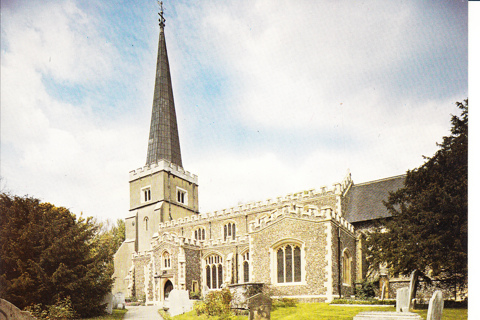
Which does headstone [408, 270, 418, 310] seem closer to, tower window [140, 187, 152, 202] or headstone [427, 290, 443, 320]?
headstone [427, 290, 443, 320]

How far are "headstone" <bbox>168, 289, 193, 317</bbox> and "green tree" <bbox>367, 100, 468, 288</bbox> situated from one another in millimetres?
6062

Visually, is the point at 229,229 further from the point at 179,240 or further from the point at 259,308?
the point at 259,308

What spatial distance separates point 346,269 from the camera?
13258 millimetres

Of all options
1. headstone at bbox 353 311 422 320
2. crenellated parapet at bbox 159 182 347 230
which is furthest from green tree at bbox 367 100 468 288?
crenellated parapet at bbox 159 182 347 230

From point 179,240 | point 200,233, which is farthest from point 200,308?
point 200,233

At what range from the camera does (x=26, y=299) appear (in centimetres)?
816

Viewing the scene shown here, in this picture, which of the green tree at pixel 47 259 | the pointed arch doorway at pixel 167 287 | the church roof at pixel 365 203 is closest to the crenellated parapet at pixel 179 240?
the pointed arch doorway at pixel 167 287

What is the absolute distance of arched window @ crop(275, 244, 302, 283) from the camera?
11641mm

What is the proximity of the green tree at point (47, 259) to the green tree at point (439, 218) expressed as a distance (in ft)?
25.2

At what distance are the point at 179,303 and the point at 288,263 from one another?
3676 millimetres

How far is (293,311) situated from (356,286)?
4487 mm

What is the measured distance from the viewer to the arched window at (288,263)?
11.6 metres

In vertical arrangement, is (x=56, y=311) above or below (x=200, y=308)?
above

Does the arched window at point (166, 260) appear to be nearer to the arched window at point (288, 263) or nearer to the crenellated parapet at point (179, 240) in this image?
the crenellated parapet at point (179, 240)
